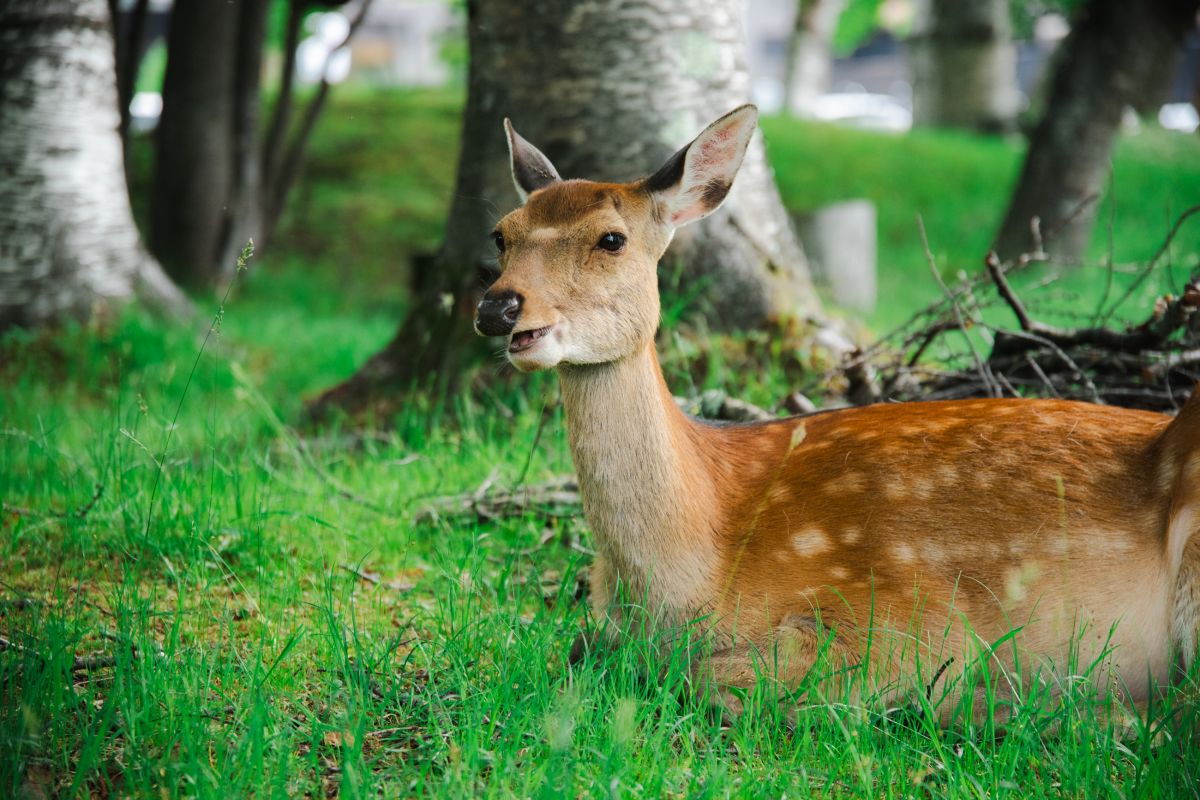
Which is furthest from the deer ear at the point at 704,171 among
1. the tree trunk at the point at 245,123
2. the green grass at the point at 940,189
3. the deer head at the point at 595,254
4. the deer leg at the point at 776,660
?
the tree trunk at the point at 245,123

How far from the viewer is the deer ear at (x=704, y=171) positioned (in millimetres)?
3270

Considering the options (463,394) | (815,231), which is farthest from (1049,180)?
(463,394)

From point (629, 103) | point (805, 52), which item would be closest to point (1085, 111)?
point (629, 103)

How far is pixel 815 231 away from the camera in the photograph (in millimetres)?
8688

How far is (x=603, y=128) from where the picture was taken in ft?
17.7

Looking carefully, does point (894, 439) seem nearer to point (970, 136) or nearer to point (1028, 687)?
point (1028, 687)

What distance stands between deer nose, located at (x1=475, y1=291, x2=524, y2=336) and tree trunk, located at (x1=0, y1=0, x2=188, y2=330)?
4577mm

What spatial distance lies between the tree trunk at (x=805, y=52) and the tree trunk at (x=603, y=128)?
1798 cm

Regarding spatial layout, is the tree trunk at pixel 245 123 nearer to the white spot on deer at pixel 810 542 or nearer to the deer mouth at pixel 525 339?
the deer mouth at pixel 525 339

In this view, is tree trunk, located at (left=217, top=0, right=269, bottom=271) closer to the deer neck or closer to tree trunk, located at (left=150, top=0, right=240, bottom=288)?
tree trunk, located at (left=150, top=0, right=240, bottom=288)

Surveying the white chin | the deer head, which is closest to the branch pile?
the deer head

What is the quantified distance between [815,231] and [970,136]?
10603mm

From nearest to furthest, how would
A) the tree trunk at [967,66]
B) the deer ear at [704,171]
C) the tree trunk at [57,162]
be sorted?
the deer ear at [704,171]
the tree trunk at [57,162]
the tree trunk at [967,66]

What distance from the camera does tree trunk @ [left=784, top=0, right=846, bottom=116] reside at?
23094mm
